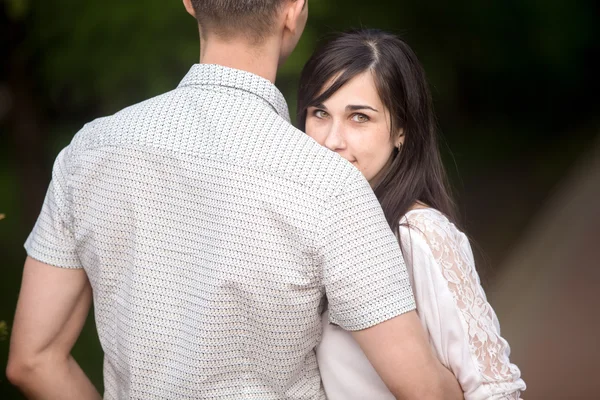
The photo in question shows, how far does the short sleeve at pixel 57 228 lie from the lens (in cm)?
194

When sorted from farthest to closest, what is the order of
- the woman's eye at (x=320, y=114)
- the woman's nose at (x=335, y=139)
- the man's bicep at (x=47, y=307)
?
1. the woman's eye at (x=320, y=114)
2. the woman's nose at (x=335, y=139)
3. the man's bicep at (x=47, y=307)

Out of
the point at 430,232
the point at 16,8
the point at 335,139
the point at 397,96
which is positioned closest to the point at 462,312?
the point at 430,232

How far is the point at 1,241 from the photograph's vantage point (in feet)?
24.0

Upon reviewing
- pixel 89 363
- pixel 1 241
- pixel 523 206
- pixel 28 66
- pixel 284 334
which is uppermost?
pixel 284 334

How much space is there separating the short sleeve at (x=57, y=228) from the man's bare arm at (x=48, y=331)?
0.03m

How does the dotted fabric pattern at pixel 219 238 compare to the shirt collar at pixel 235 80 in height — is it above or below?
below

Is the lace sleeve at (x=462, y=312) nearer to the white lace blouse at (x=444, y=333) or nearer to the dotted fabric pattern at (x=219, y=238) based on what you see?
the white lace blouse at (x=444, y=333)

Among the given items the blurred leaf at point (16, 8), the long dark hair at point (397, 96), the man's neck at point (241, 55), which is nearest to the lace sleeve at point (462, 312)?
the long dark hair at point (397, 96)

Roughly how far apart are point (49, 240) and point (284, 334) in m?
0.65

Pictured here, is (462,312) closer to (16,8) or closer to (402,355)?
(402,355)

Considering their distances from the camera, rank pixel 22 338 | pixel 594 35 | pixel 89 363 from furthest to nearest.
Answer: pixel 594 35 → pixel 89 363 → pixel 22 338

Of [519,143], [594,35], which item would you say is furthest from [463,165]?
[594,35]

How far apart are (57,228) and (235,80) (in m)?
0.58

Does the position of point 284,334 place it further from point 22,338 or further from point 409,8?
point 409,8
